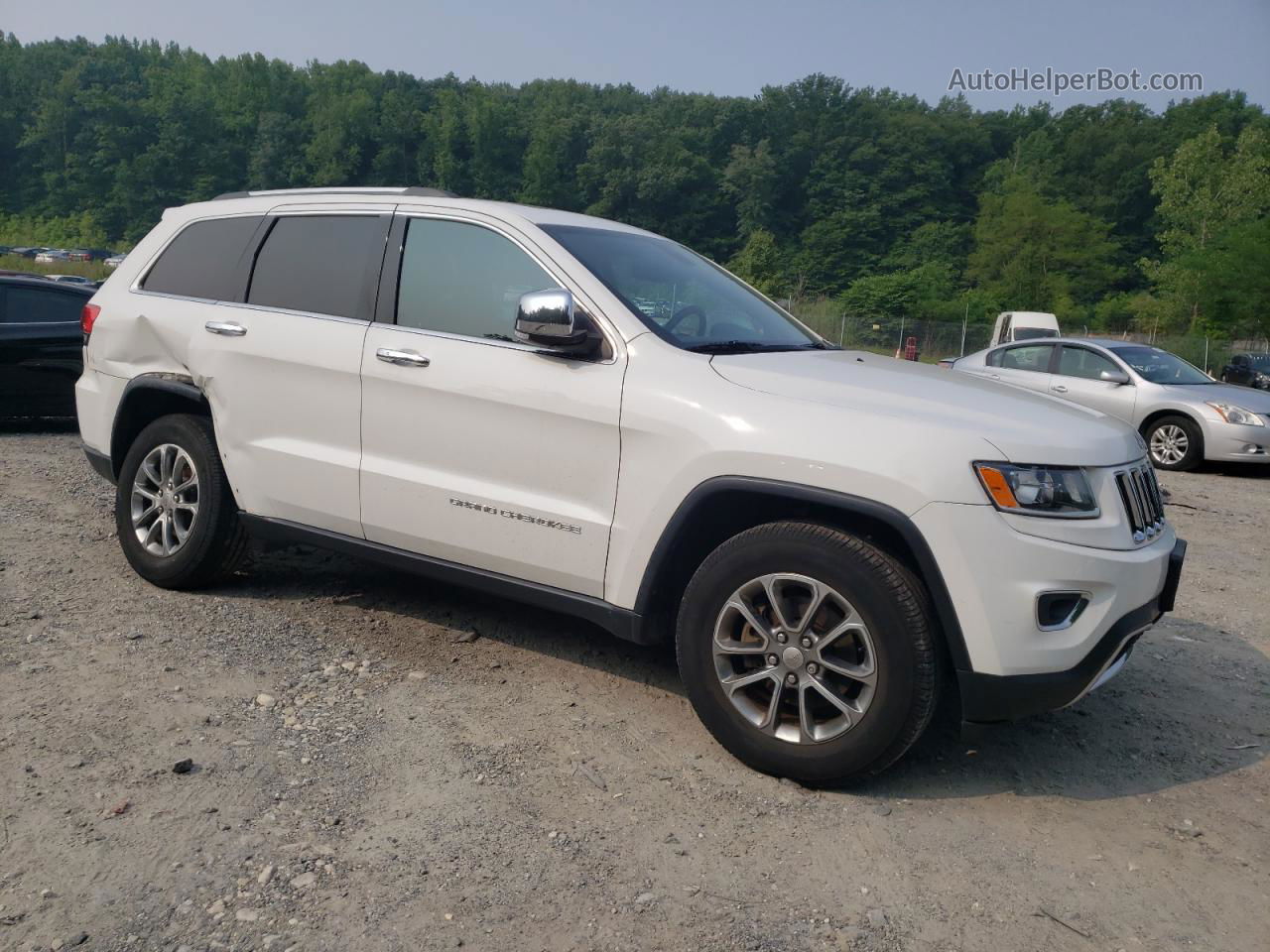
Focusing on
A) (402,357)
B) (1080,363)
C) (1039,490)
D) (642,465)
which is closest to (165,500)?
(402,357)

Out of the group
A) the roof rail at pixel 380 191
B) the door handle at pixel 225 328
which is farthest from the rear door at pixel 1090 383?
the door handle at pixel 225 328

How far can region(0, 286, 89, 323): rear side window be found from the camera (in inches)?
384

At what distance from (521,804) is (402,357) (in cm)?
184

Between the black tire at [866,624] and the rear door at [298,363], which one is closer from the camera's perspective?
the black tire at [866,624]

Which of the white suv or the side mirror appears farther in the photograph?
the side mirror

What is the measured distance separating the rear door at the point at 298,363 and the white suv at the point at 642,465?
0.5 inches

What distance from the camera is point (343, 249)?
4.63m

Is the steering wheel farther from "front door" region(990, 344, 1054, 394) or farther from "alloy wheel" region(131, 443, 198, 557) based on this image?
"front door" region(990, 344, 1054, 394)

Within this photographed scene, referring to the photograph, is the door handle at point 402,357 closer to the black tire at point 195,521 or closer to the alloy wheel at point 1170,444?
the black tire at point 195,521

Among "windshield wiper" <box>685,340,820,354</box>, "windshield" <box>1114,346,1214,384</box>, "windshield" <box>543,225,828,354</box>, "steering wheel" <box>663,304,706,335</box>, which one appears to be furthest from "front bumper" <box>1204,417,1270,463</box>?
"steering wheel" <box>663,304,706,335</box>

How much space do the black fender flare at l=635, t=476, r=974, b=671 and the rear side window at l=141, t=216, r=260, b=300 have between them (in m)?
2.54

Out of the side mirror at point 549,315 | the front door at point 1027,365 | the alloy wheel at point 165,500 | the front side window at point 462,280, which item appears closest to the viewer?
the side mirror at point 549,315

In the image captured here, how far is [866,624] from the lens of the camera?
→ 129 inches

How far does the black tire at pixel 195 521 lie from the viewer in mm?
4859
